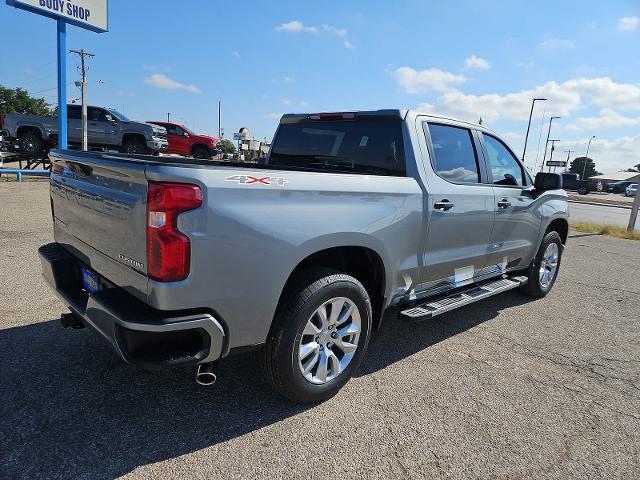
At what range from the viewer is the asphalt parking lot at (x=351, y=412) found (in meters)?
2.24

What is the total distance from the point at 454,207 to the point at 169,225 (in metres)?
2.33

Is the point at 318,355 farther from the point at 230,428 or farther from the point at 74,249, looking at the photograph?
the point at 74,249

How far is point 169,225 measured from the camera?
203 centimetres

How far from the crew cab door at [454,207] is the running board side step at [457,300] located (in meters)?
0.11

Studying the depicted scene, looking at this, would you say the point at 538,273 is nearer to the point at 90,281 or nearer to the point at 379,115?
the point at 379,115

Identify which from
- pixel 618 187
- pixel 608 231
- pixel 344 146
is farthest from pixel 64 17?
pixel 618 187

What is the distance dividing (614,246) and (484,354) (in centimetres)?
854

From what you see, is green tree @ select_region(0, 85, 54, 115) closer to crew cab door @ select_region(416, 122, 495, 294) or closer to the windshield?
the windshield

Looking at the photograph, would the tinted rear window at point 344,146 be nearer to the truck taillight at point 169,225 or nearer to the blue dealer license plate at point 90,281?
the truck taillight at point 169,225

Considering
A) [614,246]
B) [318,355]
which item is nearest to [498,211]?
[318,355]

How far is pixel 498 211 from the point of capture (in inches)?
163

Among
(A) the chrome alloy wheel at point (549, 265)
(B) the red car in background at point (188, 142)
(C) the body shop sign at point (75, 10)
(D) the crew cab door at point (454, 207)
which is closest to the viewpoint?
(D) the crew cab door at point (454, 207)

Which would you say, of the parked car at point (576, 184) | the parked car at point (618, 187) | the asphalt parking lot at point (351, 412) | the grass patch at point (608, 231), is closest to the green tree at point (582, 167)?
the parked car at point (618, 187)

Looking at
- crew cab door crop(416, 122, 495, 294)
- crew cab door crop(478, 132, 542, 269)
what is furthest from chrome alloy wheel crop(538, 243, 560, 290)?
crew cab door crop(416, 122, 495, 294)
